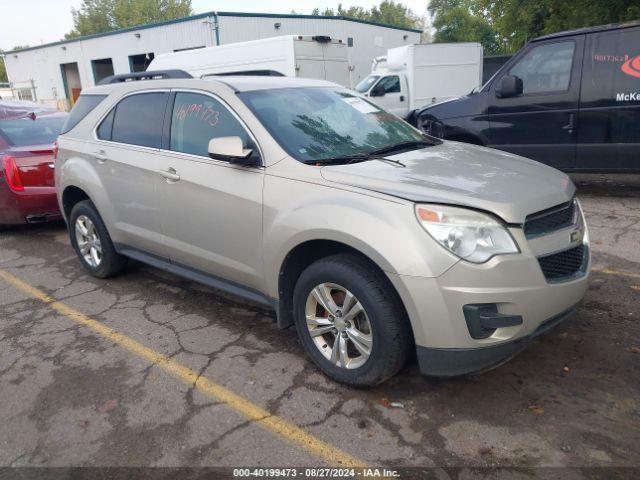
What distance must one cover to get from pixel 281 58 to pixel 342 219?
1074 cm

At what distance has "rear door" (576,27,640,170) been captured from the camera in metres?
6.34

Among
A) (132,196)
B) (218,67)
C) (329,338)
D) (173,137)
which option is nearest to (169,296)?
(132,196)

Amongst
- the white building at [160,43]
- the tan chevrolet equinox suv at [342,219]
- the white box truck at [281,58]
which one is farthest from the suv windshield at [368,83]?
the tan chevrolet equinox suv at [342,219]

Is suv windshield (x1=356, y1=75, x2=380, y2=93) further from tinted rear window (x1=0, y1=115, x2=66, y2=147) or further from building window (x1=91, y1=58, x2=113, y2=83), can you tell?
building window (x1=91, y1=58, x2=113, y2=83)

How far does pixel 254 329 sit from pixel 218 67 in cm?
1197

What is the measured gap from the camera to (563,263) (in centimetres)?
295

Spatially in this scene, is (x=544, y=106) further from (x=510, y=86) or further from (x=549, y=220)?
(x=549, y=220)

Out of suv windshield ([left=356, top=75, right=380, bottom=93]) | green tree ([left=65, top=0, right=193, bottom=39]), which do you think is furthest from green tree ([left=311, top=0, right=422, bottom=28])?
suv windshield ([left=356, top=75, right=380, bottom=93])

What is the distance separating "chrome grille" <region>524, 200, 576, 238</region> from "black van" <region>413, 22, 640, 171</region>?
3.99m

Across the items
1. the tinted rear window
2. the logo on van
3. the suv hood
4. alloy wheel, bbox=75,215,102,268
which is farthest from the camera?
the tinted rear window

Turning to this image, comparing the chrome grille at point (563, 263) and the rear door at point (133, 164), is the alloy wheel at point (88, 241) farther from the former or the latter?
the chrome grille at point (563, 263)

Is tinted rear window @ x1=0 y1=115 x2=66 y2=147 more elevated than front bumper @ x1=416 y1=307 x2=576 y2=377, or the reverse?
tinted rear window @ x1=0 y1=115 x2=66 y2=147

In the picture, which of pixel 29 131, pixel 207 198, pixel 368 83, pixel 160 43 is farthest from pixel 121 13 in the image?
pixel 207 198

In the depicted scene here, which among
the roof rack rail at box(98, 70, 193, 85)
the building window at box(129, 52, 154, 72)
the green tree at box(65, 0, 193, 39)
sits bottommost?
the roof rack rail at box(98, 70, 193, 85)
